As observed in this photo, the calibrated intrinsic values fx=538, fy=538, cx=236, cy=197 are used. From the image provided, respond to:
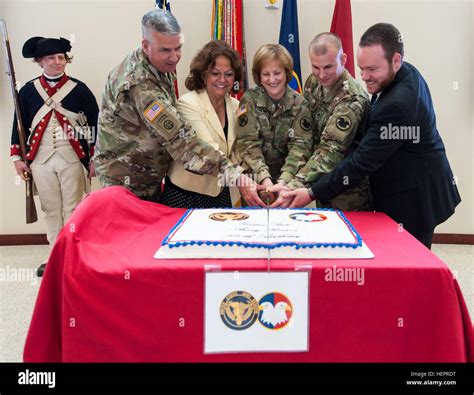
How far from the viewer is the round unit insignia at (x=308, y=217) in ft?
5.05

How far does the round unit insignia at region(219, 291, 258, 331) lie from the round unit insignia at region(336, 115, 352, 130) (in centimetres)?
99

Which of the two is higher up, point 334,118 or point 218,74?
point 218,74

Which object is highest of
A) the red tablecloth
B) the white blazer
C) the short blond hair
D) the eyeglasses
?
the short blond hair

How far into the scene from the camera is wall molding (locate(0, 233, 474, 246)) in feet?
14.2

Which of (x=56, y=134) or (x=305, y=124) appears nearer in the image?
(x=305, y=124)

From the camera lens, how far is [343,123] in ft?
6.49

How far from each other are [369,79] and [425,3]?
2.67 m

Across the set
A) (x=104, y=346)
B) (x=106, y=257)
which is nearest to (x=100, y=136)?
(x=106, y=257)

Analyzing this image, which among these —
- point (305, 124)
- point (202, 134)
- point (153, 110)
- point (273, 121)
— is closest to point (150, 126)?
point (153, 110)

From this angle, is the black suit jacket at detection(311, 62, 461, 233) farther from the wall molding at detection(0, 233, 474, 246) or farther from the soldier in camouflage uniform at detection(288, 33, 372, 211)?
the wall molding at detection(0, 233, 474, 246)

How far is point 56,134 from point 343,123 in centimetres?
227

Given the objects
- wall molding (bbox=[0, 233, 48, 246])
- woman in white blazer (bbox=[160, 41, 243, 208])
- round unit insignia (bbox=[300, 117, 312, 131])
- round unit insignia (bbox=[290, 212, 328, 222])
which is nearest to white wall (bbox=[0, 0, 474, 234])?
wall molding (bbox=[0, 233, 48, 246])

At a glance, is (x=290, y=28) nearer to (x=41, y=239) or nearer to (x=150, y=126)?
(x=150, y=126)
